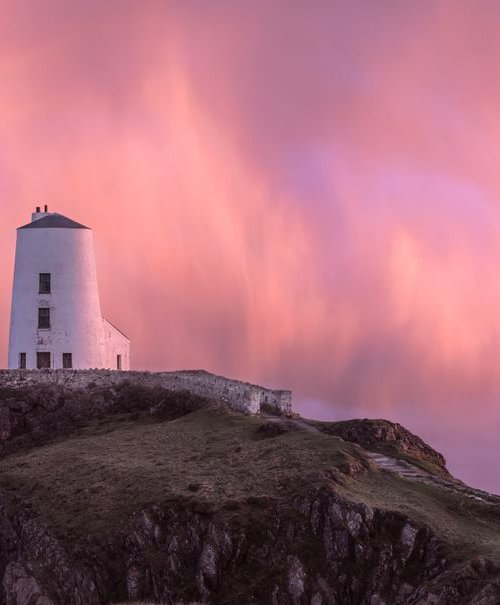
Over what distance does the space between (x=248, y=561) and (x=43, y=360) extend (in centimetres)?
3754

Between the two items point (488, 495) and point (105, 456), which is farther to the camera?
point (105, 456)

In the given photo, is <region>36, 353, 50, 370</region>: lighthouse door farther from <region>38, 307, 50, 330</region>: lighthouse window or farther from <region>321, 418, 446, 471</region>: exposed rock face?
<region>321, 418, 446, 471</region>: exposed rock face

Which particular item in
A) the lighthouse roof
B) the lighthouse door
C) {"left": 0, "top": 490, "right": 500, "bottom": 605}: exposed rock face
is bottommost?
{"left": 0, "top": 490, "right": 500, "bottom": 605}: exposed rock face

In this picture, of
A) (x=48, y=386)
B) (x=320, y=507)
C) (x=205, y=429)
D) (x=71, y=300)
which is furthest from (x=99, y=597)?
(x=71, y=300)

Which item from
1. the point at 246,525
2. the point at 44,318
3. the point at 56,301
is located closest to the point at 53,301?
the point at 56,301

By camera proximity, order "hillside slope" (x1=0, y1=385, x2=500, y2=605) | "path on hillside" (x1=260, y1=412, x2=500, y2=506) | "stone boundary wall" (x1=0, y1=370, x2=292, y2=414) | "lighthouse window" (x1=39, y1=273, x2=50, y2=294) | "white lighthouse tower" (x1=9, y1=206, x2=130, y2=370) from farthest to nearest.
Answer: "lighthouse window" (x1=39, y1=273, x2=50, y2=294), "white lighthouse tower" (x1=9, y1=206, x2=130, y2=370), "stone boundary wall" (x1=0, y1=370, x2=292, y2=414), "path on hillside" (x1=260, y1=412, x2=500, y2=506), "hillside slope" (x1=0, y1=385, x2=500, y2=605)

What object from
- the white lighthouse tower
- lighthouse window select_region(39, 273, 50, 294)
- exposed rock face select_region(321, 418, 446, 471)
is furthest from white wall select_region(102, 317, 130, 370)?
exposed rock face select_region(321, 418, 446, 471)

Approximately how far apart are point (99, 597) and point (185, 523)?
474cm

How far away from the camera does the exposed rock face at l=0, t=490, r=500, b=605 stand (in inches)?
1988

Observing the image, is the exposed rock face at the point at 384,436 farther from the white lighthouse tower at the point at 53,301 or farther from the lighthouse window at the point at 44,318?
the lighthouse window at the point at 44,318

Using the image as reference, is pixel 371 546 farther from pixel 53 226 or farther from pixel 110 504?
→ pixel 53 226

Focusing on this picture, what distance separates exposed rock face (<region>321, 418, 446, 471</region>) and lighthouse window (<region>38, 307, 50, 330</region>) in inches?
942

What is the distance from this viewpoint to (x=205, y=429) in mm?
69750

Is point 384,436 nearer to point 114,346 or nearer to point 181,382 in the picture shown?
point 181,382
